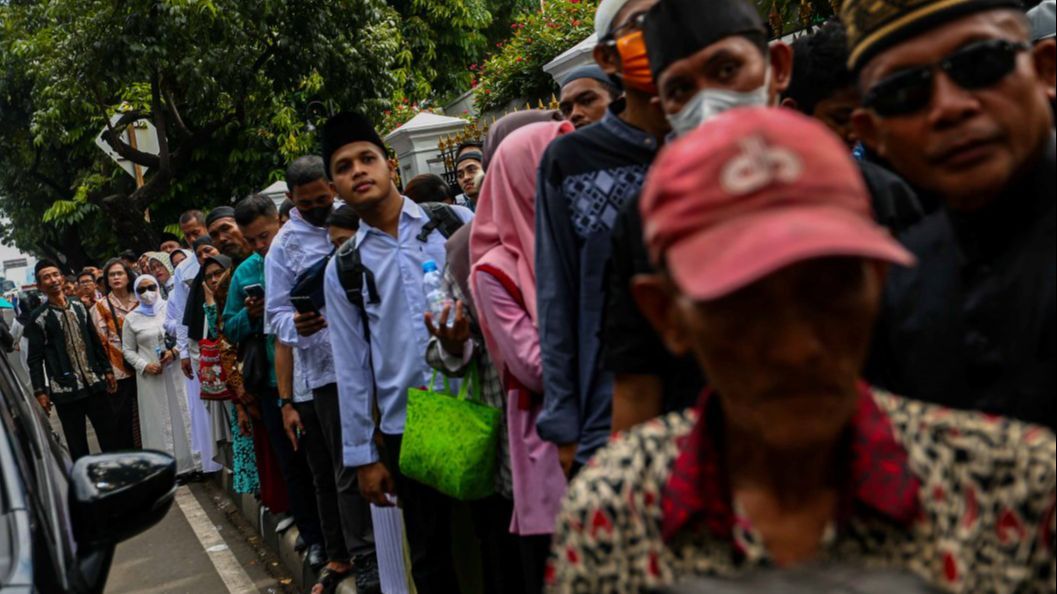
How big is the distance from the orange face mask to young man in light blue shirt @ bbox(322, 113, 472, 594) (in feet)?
6.14

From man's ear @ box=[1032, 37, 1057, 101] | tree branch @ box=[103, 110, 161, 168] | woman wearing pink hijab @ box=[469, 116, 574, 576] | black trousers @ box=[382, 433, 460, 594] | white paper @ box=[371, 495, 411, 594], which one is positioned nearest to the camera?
man's ear @ box=[1032, 37, 1057, 101]

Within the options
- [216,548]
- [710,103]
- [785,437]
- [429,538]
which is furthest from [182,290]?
[785,437]

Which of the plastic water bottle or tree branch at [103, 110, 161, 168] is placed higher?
tree branch at [103, 110, 161, 168]

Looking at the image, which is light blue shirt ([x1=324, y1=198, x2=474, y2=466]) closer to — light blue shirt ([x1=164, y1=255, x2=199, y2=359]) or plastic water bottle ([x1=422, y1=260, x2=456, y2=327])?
plastic water bottle ([x1=422, y1=260, x2=456, y2=327])

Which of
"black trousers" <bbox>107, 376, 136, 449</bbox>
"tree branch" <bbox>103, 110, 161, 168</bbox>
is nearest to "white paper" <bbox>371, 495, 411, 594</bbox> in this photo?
"black trousers" <bbox>107, 376, 136, 449</bbox>

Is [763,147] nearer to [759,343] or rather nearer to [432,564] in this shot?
[759,343]

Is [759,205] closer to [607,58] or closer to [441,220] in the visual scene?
[607,58]

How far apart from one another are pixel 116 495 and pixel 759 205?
2108mm

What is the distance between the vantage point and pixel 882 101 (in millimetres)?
1843

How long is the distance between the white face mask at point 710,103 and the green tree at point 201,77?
14.9m

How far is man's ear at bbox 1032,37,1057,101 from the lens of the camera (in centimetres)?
189

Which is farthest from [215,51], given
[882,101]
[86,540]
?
[882,101]

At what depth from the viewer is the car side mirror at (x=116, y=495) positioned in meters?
2.81

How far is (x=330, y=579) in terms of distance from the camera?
6.42m
